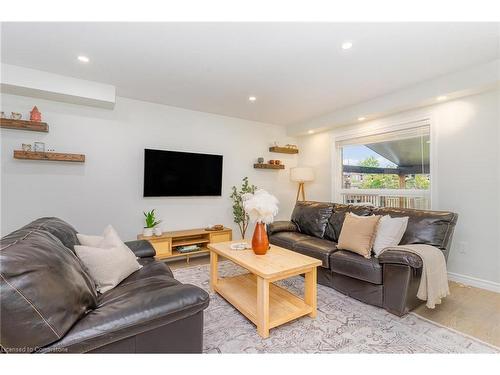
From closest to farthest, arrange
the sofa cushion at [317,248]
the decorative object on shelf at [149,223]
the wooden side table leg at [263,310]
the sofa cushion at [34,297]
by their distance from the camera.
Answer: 1. the sofa cushion at [34,297]
2. the wooden side table leg at [263,310]
3. the sofa cushion at [317,248]
4. the decorative object on shelf at [149,223]

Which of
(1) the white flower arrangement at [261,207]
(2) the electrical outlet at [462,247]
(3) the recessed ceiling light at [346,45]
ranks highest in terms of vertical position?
(3) the recessed ceiling light at [346,45]

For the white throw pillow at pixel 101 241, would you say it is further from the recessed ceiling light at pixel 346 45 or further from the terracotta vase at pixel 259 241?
the recessed ceiling light at pixel 346 45

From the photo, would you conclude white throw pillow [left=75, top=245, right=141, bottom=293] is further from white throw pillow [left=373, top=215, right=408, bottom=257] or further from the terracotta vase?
white throw pillow [left=373, top=215, right=408, bottom=257]

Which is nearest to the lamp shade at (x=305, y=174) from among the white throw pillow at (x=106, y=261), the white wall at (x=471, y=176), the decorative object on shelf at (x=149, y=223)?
the white wall at (x=471, y=176)

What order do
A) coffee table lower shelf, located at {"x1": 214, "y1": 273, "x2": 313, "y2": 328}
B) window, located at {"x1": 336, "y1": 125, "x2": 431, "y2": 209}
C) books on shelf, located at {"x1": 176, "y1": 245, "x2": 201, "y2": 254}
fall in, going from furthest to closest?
books on shelf, located at {"x1": 176, "y1": 245, "x2": 201, "y2": 254} → window, located at {"x1": 336, "y1": 125, "x2": 431, "y2": 209} → coffee table lower shelf, located at {"x1": 214, "y1": 273, "x2": 313, "y2": 328}

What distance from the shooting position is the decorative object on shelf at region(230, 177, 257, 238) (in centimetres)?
428

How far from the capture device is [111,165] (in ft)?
11.2

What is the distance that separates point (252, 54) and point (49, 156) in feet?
8.70

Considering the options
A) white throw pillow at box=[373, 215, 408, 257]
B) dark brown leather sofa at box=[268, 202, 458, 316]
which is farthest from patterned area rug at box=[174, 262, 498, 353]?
white throw pillow at box=[373, 215, 408, 257]

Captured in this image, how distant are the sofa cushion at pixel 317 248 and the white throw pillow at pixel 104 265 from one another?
1.88m

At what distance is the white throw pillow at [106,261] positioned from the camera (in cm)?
162

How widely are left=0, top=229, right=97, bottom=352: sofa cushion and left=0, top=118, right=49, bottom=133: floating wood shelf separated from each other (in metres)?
2.37
